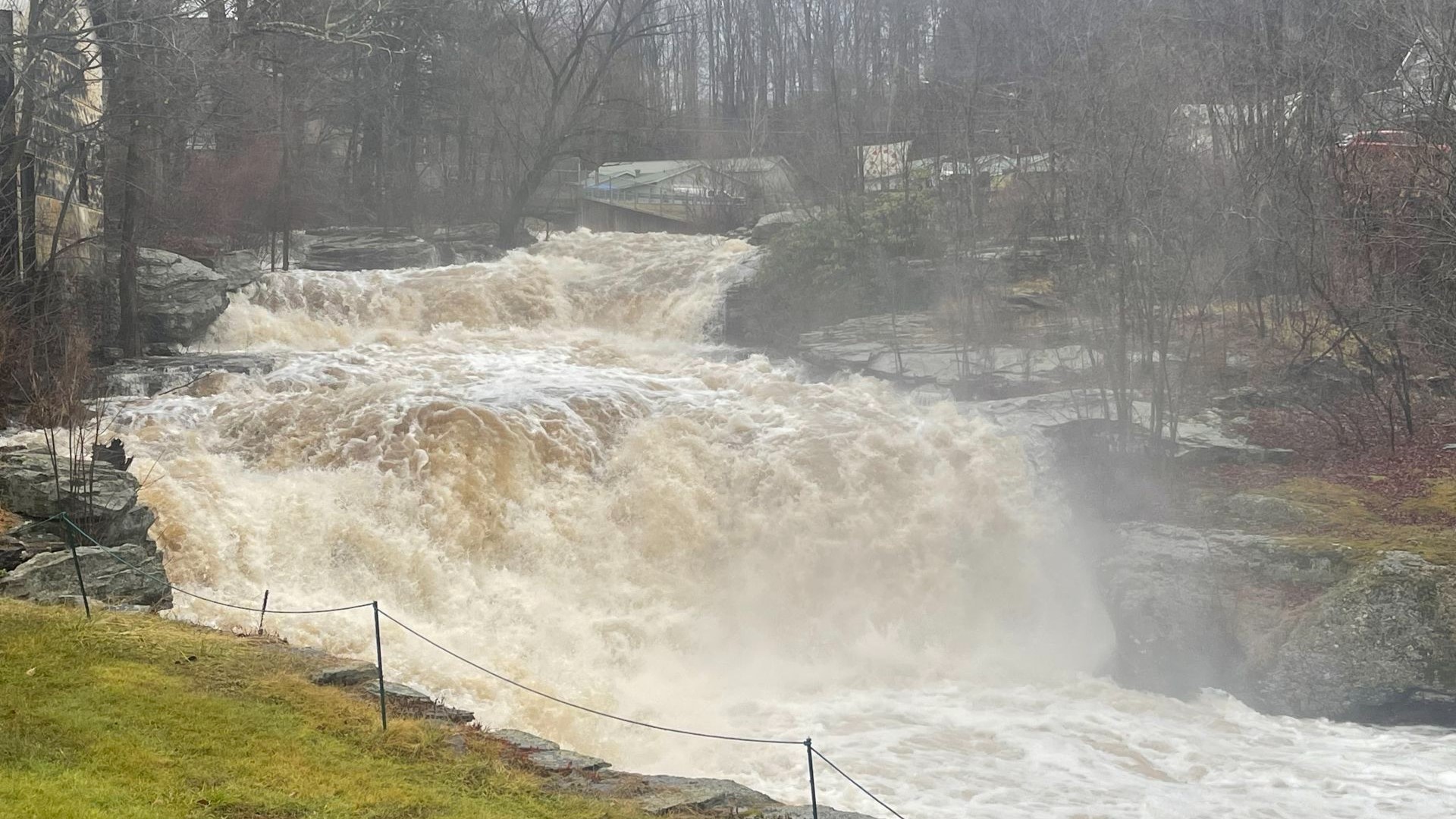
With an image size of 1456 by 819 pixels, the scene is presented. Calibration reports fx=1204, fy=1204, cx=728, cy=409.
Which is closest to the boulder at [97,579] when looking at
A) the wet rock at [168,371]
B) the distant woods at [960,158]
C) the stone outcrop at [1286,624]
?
the distant woods at [960,158]

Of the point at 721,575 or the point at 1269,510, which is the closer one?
the point at 1269,510

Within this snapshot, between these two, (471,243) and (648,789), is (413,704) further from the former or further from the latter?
(471,243)

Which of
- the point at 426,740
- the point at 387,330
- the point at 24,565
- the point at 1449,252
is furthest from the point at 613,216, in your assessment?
the point at 426,740

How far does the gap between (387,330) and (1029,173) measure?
12.4m

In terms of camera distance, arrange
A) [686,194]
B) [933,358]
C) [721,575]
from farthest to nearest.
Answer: [686,194]
[933,358]
[721,575]

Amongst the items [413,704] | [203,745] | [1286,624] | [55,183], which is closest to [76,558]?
[413,704]

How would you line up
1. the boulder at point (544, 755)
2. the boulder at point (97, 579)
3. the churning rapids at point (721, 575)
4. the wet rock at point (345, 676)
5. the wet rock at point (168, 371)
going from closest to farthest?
the boulder at point (544, 755) < the wet rock at point (345, 676) < the boulder at point (97, 579) < the churning rapids at point (721, 575) < the wet rock at point (168, 371)

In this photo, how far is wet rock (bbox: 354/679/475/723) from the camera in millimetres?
8102

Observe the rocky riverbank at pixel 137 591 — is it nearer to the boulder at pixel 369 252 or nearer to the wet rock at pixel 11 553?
the wet rock at pixel 11 553

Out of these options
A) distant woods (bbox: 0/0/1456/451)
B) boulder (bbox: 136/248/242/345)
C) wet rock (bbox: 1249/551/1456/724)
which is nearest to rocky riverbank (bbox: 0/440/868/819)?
distant woods (bbox: 0/0/1456/451)

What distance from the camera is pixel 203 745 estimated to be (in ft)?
22.2

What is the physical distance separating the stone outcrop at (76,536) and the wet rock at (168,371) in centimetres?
446

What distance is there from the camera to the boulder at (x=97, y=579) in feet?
31.8

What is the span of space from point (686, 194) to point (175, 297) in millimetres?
19582
